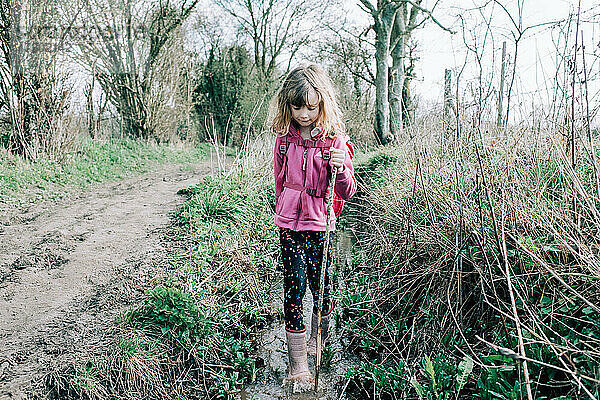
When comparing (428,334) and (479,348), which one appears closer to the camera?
(479,348)

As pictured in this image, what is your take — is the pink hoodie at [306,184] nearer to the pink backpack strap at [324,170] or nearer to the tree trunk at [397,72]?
the pink backpack strap at [324,170]

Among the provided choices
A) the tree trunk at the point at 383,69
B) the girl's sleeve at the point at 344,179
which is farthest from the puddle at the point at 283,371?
the tree trunk at the point at 383,69

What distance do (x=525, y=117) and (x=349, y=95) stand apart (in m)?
11.4

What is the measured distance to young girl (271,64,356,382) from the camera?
9.05 ft

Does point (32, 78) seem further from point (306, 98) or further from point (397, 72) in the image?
point (397, 72)

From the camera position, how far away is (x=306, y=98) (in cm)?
269

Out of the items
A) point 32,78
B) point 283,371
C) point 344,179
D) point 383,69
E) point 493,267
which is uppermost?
point 383,69

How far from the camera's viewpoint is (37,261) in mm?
3822

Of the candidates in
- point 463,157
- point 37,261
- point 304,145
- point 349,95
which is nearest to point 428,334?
point 463,157

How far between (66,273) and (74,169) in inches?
173

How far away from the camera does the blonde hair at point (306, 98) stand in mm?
2713

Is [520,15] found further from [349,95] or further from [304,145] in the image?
[349,95]

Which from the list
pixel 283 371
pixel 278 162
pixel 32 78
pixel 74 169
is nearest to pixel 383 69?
pixel 74 169

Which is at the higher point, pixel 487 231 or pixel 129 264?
pixel 487 231
